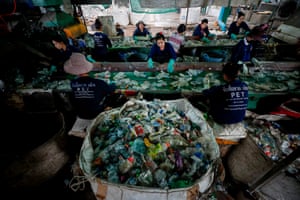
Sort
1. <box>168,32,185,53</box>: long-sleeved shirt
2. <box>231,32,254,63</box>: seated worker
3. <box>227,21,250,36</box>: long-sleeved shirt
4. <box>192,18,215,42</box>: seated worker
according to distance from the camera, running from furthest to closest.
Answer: <box>227,21,250,36</box>: long-sleeved shirt < <box>192,18,215,42</box>: seated worker < <box>168,32,185,53</box>: long-sleeved shirt < <box>231,32,254,63</box>: seated worker

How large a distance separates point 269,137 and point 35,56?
23.5ft

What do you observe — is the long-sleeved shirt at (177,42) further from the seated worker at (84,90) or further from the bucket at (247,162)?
the bucket at (247,162)

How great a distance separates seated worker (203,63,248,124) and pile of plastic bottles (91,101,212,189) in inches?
22.8

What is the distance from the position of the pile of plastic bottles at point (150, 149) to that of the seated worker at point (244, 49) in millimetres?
3270

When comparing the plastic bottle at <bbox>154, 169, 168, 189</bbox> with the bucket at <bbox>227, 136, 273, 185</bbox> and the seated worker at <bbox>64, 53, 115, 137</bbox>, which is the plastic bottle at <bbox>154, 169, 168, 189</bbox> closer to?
the bucket at <bbox>227, 136, 273, 185</bbox>

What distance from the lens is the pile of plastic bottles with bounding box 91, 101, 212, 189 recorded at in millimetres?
2016

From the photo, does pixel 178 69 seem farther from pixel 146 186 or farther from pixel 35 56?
pixel 35 56

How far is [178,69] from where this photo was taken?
4.49 metres

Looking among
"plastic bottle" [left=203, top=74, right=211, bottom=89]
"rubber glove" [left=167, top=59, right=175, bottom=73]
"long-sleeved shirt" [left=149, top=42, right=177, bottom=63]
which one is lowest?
"plastic bottle" [left=203, top=74, right=211, bottom=89]

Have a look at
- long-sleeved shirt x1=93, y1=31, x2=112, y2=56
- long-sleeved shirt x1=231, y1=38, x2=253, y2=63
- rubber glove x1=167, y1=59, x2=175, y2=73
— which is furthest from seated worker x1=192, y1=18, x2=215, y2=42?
long-sleeved shirt x1=93, y1=31, x2=112, y2=56

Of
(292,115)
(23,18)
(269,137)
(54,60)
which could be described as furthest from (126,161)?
(23,18)

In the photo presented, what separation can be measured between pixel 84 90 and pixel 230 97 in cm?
267

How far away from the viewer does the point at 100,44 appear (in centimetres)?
550

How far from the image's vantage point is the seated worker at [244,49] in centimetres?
448
